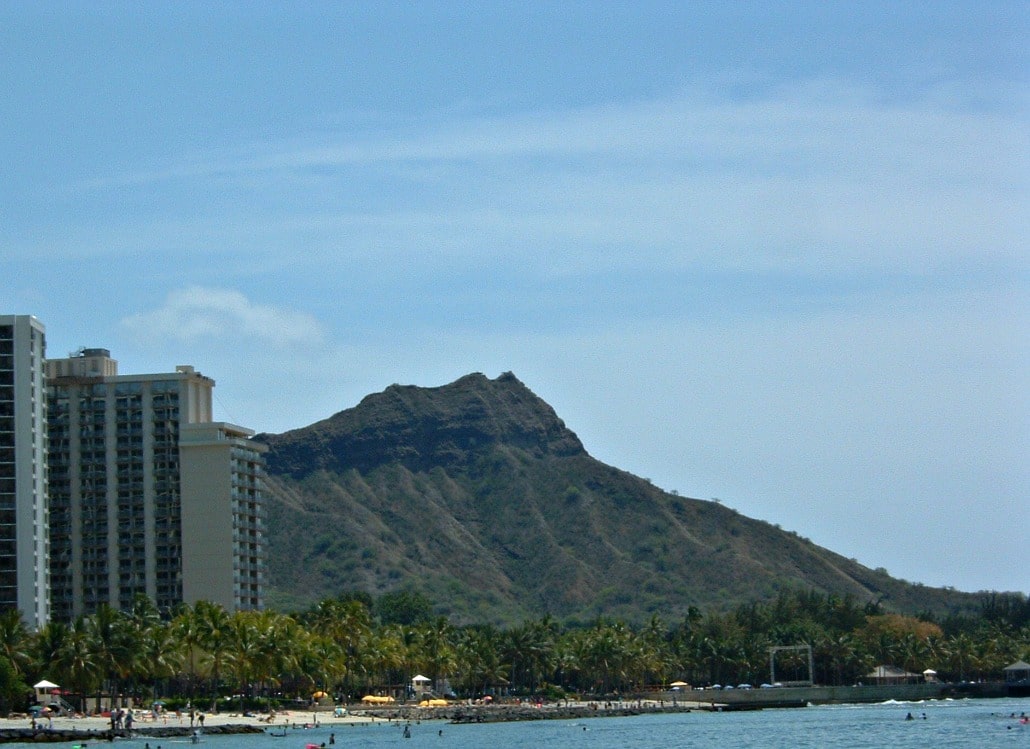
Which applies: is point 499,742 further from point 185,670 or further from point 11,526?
point 11,526

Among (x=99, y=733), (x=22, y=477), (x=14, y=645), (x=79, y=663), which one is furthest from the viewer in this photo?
(x=22, y=477)

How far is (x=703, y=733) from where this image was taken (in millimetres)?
139125

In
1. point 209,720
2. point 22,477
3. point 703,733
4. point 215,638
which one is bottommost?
point 703,733

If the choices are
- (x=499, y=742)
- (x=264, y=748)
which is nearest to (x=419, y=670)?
(x=499, y=742)

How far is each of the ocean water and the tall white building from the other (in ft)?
126

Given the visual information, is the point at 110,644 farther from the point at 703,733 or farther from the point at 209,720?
the point at 703,733

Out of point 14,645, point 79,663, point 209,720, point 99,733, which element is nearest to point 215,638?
point 209,720

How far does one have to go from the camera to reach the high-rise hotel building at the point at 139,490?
192000 mm

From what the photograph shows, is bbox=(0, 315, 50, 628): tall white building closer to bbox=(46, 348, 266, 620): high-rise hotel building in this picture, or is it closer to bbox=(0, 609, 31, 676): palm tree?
bbox=(46, 348, 266, 620): high-rise hotel building

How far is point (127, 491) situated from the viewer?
196m

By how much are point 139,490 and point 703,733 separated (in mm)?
84693

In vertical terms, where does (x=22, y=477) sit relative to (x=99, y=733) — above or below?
above

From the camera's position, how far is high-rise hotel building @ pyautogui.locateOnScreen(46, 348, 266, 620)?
7559 inches

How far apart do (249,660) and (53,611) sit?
194ft
